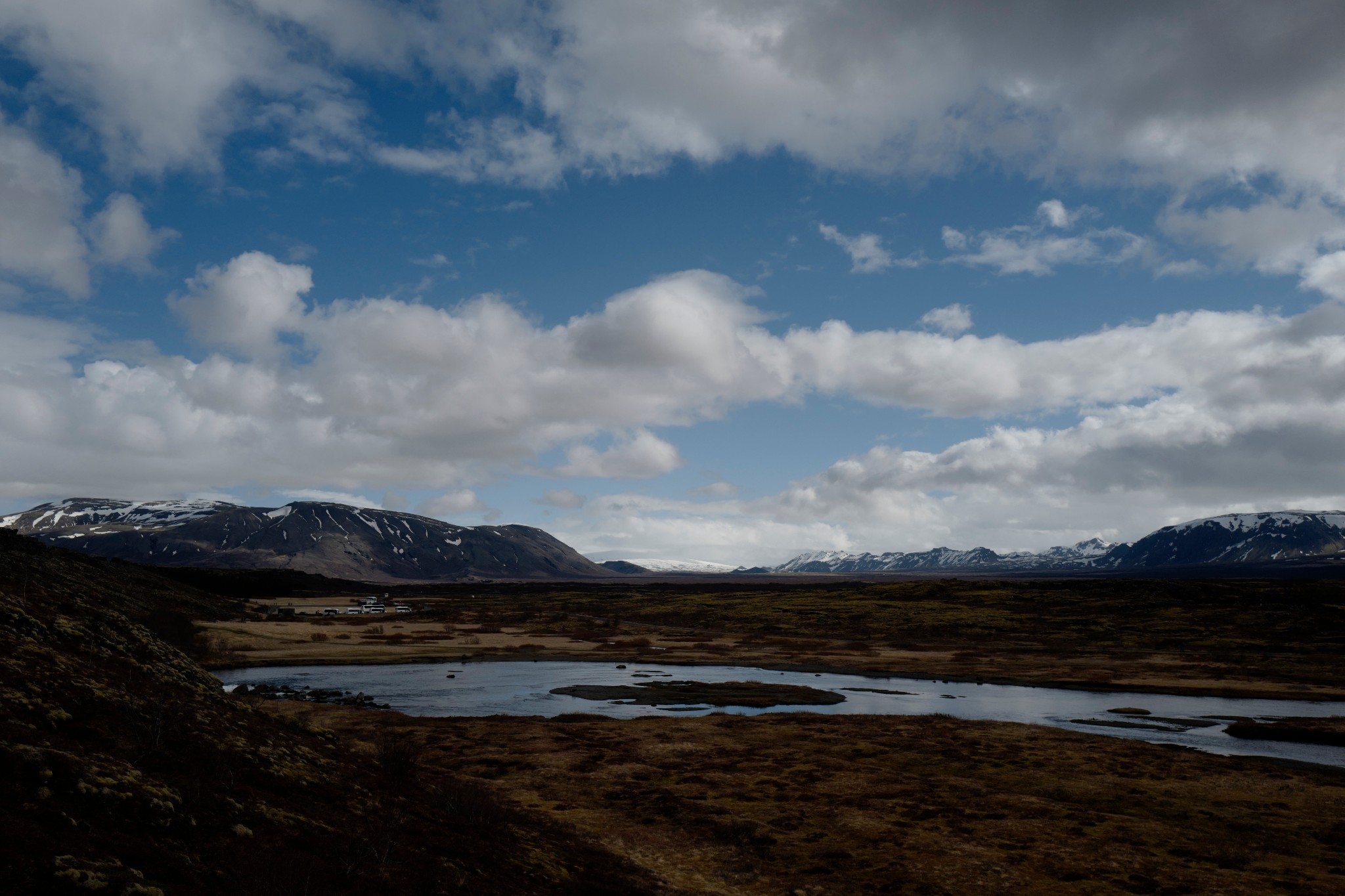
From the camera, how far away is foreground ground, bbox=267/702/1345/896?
81.5 ft

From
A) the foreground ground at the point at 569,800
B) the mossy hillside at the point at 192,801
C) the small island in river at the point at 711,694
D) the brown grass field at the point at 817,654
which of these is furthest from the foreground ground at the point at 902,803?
the brown grass field at the point at 817,654

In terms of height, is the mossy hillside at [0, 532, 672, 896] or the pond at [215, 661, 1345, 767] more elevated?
the mossy hillside at [0, 532, 672, 896]

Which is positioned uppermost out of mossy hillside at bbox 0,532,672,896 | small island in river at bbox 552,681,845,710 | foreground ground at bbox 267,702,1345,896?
mossy hillside at bbox 0,532,672,896

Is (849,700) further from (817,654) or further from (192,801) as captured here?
(192,801)

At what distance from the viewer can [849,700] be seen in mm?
70188

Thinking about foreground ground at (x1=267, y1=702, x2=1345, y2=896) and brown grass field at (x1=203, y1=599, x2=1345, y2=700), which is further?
brown grass field at (x1=203, y1=599, x2=1345, y2=700)

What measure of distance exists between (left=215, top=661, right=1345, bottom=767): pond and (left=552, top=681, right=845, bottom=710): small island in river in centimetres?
186

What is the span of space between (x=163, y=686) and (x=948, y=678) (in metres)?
81.0

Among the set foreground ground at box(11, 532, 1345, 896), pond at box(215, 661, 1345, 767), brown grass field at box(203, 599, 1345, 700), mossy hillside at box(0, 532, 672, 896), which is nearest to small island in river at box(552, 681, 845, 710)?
pond at box(215, 661, 1345, 767)

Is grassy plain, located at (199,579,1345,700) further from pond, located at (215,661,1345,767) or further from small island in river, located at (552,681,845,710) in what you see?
small island in river, located at (552,681,845,710)

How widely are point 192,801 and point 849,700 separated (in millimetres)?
62690

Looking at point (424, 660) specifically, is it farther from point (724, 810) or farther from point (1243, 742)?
point (1243, 742)

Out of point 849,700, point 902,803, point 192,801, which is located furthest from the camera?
point 849,700

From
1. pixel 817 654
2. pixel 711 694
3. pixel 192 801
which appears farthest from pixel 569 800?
pixel 817 654
